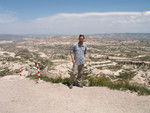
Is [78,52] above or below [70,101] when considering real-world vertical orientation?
above

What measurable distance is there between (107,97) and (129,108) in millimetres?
1164

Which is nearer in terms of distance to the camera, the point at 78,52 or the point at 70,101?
the point at 70,101

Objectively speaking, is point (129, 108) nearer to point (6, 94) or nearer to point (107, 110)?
point (107, 110)

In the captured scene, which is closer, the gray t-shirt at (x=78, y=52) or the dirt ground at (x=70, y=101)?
the dirt ground at (x=70, y=101)

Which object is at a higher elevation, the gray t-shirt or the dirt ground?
the gray t-shirt

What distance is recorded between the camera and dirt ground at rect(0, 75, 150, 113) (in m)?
5.18

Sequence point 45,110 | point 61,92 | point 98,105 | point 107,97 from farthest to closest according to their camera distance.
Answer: point 61,92
point 107,97
point 98,105
point 45,110

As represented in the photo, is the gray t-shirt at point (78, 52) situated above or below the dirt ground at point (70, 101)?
above

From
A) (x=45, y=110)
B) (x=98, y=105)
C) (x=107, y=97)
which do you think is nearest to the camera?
(x=45, y=110)

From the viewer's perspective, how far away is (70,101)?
588 cm

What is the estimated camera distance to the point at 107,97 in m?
6.34

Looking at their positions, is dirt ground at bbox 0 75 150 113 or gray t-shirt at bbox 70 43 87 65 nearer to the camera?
dirt ground at bbox 0 75 150 113

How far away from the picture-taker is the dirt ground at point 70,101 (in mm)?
5176

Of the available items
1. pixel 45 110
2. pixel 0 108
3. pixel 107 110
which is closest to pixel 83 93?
pixel 107 110
